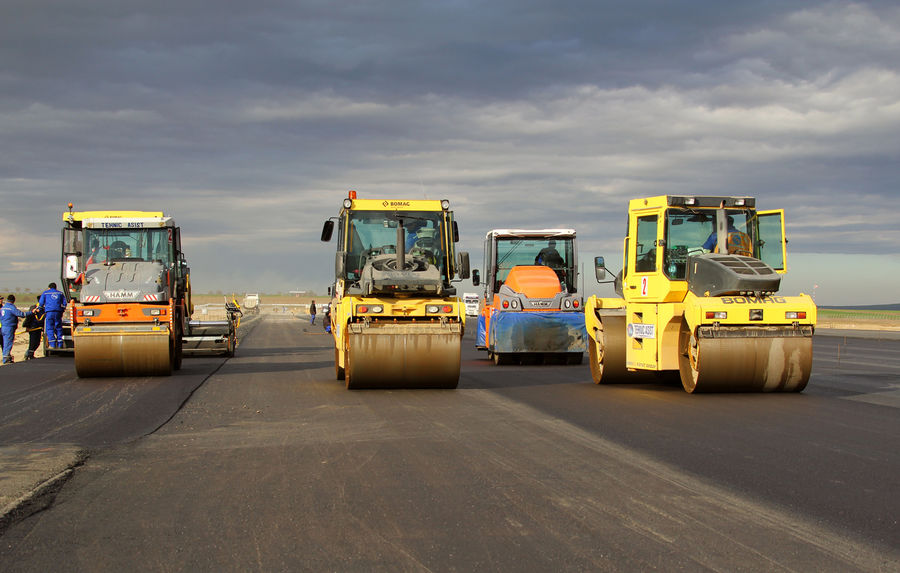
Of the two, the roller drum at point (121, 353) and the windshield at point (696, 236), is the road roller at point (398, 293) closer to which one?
the windshield at point (696, 236)

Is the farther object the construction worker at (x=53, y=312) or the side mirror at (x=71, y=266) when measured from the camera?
the construction worker at (x=53, y=312)

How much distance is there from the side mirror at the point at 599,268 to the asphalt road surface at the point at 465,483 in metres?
2.62

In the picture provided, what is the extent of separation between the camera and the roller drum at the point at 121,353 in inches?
631

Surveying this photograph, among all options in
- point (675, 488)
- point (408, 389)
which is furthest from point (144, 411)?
point (675, 488)

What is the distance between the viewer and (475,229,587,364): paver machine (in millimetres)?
20297

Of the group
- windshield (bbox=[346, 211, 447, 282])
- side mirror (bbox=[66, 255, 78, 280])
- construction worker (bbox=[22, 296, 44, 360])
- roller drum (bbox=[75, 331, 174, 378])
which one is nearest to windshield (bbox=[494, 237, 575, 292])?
windshield (bbox=[346, 211, 447, 282])

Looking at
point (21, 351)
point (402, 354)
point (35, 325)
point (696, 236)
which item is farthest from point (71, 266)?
point (696, 236)

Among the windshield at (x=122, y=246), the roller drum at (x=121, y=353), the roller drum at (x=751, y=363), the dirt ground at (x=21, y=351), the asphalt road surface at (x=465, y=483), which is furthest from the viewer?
the dirt ground at (x=21, y=351)

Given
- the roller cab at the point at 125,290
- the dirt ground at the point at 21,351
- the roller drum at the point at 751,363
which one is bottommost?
the dirt ground at the point at 21,351

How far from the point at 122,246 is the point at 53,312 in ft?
21.0

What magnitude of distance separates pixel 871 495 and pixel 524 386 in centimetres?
885

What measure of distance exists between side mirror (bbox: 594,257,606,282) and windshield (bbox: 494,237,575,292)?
722 centimetres

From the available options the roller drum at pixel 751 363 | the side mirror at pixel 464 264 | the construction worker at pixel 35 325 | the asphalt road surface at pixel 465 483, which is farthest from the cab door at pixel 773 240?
the construction worker at pixel 35 325

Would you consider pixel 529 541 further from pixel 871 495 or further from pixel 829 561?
pixel 871 495
